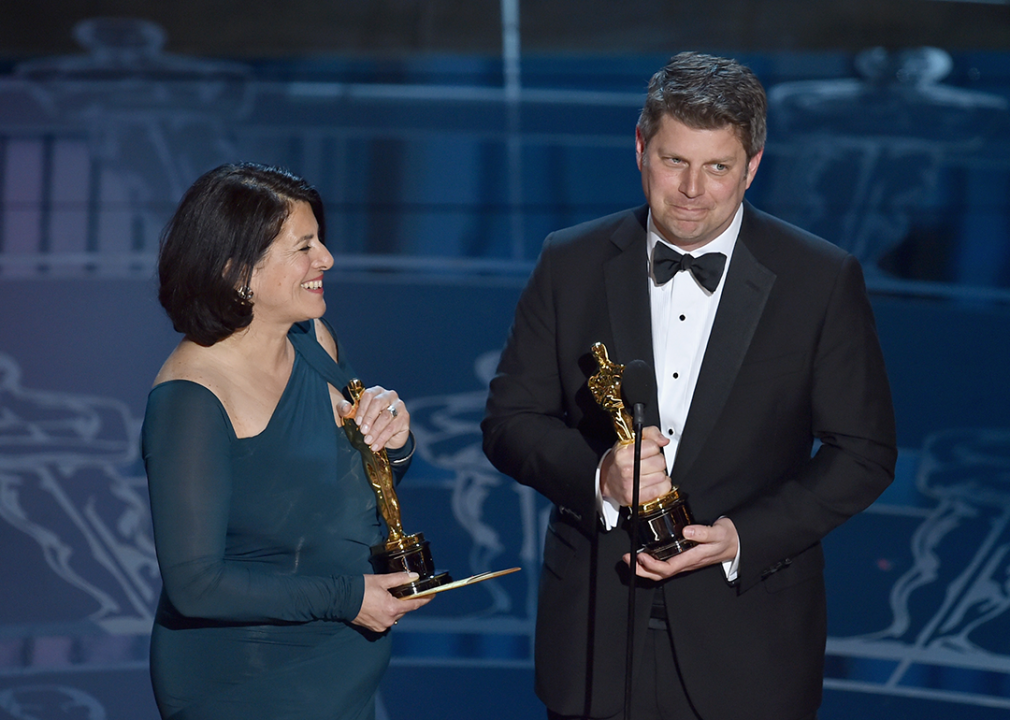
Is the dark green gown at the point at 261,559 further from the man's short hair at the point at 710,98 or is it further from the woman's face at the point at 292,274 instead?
the man's short hair at the point at 710,98

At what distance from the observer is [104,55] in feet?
25.9

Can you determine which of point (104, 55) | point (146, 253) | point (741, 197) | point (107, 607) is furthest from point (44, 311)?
point (741, 197)

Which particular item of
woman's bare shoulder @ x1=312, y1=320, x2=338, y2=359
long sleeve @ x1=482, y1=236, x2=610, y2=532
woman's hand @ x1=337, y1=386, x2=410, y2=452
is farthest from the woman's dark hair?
long sleeve @ x1=482, y1=236, x2=610, y2=532

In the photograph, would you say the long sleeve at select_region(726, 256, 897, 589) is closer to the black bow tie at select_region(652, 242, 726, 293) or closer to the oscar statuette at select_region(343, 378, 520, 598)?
the black bow tie at select_region(652, 242, 726, 293)

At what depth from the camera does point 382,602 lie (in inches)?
75.7

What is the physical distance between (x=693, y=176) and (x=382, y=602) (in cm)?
90

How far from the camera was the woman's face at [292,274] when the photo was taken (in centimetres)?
196

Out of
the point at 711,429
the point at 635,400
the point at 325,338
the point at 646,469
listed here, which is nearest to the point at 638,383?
the point at 635,400

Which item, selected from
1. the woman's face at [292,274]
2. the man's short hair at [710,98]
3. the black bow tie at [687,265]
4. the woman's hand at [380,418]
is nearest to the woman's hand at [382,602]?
the woman's hand at [380,418]

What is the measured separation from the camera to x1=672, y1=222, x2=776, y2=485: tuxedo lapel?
1.94 m

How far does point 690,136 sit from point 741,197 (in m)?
0.18

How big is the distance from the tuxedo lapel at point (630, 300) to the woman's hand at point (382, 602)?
1.68 feet

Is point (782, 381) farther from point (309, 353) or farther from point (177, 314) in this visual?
point (177, 314)

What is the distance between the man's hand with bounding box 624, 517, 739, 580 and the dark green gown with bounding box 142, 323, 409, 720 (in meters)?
0.50
